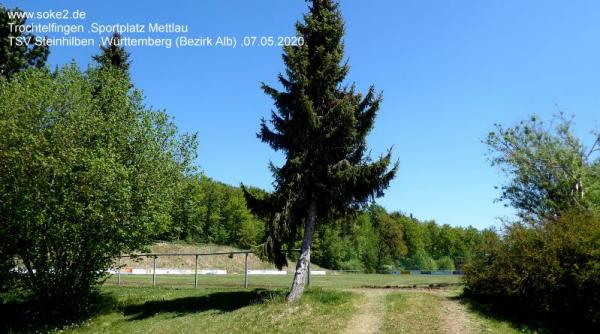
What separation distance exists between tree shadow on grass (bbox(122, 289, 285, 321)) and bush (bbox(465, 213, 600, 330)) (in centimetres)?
855

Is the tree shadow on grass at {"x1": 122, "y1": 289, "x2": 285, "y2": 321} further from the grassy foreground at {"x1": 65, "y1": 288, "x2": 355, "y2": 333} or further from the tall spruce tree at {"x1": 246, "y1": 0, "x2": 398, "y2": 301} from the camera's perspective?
the tall spruce tree at {"x1": 246, "y1": 0, "x2": 398, "y2": 301}

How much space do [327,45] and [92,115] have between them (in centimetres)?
1108

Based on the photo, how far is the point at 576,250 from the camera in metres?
15.9

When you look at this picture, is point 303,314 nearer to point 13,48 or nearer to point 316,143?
point 316,143

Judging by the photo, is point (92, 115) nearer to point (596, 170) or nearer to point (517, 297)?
point (517, 297)

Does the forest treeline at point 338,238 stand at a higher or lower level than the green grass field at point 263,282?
higher

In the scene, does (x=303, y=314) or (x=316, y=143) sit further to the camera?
(x=316, y=143)

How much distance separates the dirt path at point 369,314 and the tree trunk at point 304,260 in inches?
101

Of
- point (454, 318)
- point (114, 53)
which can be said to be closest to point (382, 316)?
point (454, 318)

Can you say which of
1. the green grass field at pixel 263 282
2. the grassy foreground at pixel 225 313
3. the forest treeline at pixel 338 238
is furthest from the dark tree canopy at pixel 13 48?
the forest treeline at pixel 338 238

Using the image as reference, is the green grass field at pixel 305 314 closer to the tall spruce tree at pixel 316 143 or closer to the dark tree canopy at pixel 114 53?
the tall spruce tree at pixel 316 143

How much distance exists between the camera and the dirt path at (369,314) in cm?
1605

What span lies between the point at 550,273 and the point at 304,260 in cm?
916

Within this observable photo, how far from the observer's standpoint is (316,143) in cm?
2053
